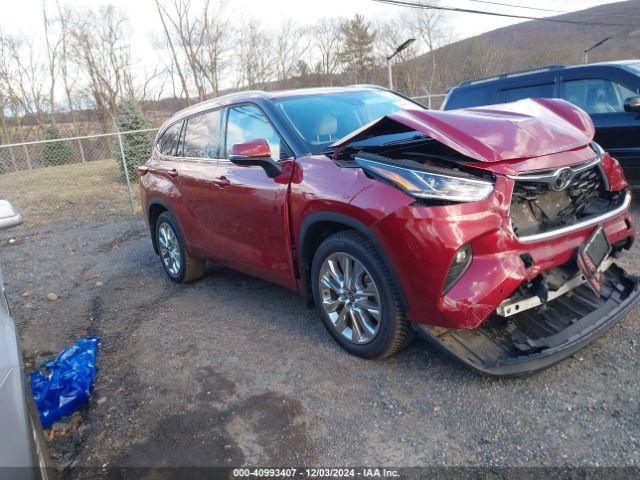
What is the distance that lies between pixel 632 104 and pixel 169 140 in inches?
200

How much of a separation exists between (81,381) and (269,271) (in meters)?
1.48

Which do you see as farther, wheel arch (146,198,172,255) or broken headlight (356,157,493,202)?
wheel arch (146,198,172,255)

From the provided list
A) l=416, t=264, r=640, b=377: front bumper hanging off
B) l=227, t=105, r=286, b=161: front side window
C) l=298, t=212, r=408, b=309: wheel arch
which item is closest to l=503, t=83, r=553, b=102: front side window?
l=416, t=264, r=640, b=377: front bumper hanging off

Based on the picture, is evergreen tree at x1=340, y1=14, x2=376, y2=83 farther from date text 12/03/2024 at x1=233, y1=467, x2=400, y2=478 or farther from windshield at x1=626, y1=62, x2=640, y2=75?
date text 12/03/2024 at x1=233, y1=467, x2=400, y2=478

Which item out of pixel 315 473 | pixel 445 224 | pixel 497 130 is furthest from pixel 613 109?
pixel 315 473

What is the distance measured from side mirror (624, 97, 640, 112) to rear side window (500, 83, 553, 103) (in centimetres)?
116

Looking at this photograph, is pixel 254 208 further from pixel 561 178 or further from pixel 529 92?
pixel 529 92

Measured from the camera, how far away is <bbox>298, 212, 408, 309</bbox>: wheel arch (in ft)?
9.22

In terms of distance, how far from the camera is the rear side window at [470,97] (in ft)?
24.2

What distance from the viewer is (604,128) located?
6.14 meters

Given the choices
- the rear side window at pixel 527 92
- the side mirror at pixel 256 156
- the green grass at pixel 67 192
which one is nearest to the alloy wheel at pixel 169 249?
the side mirror at pixel 256 156

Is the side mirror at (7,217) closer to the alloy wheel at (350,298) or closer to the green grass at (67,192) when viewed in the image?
the alloy wheel at (350,298)

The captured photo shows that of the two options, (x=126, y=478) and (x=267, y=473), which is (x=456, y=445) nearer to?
(x=267, y=473)

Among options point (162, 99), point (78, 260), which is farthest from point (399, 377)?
Result: point (162, 99)
